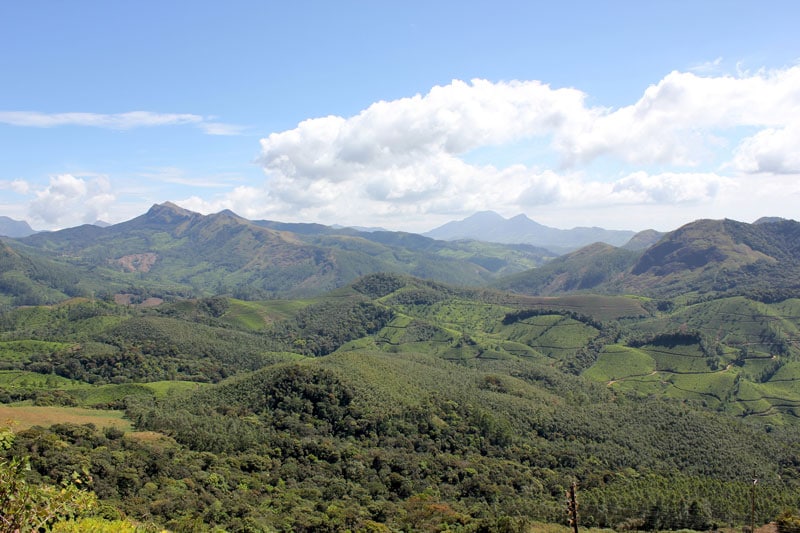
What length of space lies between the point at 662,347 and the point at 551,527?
517 ft

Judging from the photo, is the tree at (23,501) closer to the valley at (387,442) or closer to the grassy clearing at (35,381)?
the valley at (387,442)

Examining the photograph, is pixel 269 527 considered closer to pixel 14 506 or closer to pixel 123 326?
pixel 14 506

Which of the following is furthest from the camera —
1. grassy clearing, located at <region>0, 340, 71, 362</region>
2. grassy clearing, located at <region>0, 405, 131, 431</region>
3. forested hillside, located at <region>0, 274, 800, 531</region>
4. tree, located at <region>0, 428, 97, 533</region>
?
grassy clearing, located at <region>0, 340, 71, 362</region>

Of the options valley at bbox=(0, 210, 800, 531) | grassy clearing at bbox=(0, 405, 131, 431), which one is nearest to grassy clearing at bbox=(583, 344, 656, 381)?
valley at bbox=(0, 210, 800, 531)

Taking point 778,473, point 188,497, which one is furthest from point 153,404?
point 778,473

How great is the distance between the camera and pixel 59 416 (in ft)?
281

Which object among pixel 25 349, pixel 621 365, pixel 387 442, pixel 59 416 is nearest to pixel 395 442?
pixel 387 442

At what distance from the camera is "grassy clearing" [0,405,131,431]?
79125 mm

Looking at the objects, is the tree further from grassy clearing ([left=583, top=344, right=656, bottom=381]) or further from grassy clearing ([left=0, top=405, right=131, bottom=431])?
grassy clearing ([left=583, top=344, right=656, bottom=381])

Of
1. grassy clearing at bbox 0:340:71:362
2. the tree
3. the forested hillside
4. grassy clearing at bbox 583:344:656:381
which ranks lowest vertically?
grassy clearing at bbox 583:344:656:381

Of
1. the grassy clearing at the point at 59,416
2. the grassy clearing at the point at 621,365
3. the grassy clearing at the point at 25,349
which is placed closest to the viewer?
the grassy clearing at the point at 59,416

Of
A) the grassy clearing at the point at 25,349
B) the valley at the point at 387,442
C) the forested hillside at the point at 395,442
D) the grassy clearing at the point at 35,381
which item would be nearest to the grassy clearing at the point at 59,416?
the valley at the point at 387,442

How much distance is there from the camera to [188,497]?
6169 cm

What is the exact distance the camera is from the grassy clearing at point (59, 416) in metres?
79.1
